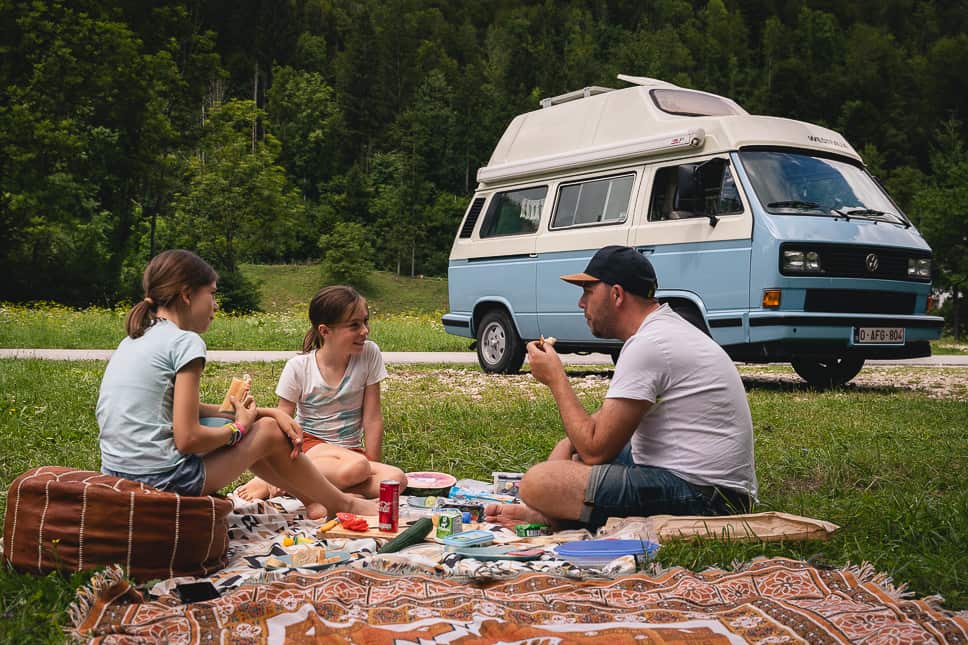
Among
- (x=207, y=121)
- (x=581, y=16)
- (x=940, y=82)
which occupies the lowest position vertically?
(x=207, y=121)

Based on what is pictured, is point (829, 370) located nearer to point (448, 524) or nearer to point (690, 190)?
point (690, 190)

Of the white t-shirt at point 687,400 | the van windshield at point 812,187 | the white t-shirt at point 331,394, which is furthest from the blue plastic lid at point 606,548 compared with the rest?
the van windshield at point 812,187

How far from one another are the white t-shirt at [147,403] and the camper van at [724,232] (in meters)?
6.31

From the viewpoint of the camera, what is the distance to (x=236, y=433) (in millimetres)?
3645

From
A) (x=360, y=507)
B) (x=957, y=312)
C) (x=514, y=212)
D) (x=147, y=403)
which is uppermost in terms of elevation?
(x=514, y=212)

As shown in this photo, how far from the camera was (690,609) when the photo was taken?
2.85 m

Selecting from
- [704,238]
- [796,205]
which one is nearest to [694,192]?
[704,238]

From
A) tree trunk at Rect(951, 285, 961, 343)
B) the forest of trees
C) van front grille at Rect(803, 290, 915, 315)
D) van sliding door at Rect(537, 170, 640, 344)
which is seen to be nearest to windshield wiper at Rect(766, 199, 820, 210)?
van front grille at Rect(803, 290, 915, 315)

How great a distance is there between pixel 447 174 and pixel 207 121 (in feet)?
80.0

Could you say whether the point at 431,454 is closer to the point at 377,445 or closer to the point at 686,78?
the point at 377,445

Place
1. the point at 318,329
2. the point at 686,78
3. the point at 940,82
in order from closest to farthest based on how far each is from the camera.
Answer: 1. the point at 318,329
2. the point at 940,82
3. the point at 686,78

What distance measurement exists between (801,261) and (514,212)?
3.93 m

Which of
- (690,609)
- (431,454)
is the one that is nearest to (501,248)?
(431,454)

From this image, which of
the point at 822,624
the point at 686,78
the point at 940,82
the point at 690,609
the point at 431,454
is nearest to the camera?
the point at 822,624
